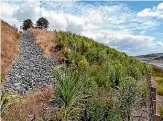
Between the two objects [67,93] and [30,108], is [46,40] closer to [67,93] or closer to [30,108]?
[30,108]

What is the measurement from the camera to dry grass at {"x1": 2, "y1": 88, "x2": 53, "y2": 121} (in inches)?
543

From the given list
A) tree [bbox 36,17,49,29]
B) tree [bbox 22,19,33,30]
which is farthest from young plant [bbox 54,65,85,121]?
tree [bbox 36,17,49,29]

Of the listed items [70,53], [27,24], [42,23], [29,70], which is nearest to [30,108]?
[29,70]

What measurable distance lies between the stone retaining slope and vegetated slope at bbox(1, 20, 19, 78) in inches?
15.5

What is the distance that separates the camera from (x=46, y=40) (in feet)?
128

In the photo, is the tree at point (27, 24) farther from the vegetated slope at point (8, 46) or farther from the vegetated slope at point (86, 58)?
the vegetated slope at point (86, 58)

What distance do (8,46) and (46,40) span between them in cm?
459

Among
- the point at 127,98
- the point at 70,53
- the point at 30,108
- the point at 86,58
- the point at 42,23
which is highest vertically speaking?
the point at 42,23

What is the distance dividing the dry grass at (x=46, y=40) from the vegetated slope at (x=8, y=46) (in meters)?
2.04

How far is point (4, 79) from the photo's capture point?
22.4m

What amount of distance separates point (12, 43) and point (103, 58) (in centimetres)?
966

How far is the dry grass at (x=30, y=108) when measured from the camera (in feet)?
45.2

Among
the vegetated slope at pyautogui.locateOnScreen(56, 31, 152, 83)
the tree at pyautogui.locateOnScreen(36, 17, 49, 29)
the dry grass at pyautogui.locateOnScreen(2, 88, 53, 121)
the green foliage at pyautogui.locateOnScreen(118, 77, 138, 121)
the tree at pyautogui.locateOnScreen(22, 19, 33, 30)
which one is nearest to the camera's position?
the dry grass at pyautogui.locateOnScreen(2, 88, 53, 121)

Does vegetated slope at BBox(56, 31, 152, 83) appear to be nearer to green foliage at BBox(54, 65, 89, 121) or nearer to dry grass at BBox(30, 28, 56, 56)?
dry grass at BBox(30, 28, 56, 56)
